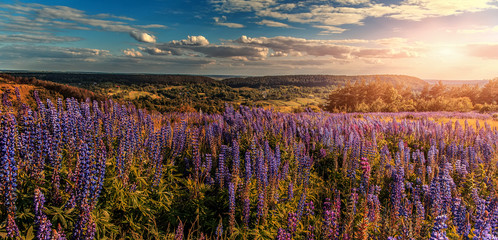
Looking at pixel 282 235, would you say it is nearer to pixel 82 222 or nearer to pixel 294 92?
pixel 82 222

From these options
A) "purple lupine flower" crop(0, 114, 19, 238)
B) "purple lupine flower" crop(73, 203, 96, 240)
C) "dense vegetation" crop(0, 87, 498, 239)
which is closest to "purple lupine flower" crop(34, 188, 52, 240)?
"dense vegetation" crop(0, 87, 498, 239)

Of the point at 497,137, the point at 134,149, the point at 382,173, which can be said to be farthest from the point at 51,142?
the point at 497,137

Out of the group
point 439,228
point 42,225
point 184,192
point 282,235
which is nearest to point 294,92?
point 184,192

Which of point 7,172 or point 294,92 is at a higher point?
point 7,172

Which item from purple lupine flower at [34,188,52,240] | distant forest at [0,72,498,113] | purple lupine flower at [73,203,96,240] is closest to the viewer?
purple lupine flower at [34,188,52,240]

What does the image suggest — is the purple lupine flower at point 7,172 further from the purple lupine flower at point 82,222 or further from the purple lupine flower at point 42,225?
the purple lupine flower at point 82,222

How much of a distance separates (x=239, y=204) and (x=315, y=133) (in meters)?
6.83

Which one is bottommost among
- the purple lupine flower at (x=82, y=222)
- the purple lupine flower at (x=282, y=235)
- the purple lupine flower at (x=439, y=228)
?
the purple lupine flower at (x=282, y=235)

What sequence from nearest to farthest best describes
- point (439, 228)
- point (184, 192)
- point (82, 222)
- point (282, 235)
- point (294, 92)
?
point (439, 228) < point (82, 222) < point (282, 235) < point (184, 192) < point (294, 92)

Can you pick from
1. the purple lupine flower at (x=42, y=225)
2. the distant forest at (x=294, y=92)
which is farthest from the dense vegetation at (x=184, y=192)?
the distant forest at (x=294, y=92)

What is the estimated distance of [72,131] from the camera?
5.85 meters

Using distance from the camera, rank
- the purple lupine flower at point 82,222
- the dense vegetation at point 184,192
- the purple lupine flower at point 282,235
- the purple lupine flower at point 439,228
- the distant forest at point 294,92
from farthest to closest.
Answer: the distant forest at point 294,92 < the purple lupine flower at point 282,235 < the dense vegetation at point 184,192 < the purple lupine flower at point 82,222 < the purple lupine flower at point 439,228

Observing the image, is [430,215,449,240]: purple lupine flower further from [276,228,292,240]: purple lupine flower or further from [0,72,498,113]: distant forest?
[0,72,498,113]: distant forest

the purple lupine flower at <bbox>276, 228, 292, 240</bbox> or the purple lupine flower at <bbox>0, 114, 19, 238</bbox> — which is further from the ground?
the purple lupine flower at <bbox>0, 114, 19, 238</bbox>
